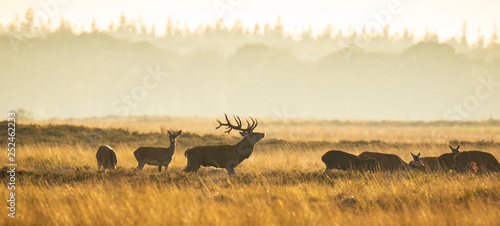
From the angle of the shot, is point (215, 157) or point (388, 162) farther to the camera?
point (388, 162)

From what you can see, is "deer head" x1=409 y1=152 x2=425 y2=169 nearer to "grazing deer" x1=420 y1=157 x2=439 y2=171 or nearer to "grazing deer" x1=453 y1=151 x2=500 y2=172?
Answer: "grazing deer" x1=420 y1=157 x2=439 y2=171

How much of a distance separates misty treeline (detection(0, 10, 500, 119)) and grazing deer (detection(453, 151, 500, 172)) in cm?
12165

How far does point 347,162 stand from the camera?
17453mm

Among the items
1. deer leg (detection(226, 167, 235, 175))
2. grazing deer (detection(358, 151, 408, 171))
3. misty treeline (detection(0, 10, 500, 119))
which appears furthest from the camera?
misty treeline (detection(0, 10, 500, 119))

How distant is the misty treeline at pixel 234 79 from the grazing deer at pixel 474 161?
121650 millimetres

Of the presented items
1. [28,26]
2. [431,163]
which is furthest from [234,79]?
[431,163]

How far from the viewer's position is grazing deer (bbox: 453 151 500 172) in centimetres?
1730

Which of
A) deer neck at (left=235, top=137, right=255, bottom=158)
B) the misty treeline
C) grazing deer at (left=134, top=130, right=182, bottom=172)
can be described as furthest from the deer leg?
the misty treeline

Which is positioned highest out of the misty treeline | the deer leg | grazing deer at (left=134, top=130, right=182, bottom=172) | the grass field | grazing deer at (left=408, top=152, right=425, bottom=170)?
the misty treeline

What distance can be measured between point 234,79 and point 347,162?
13286cm

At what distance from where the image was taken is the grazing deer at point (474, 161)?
17297mm

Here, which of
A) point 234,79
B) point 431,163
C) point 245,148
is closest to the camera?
point 245,148

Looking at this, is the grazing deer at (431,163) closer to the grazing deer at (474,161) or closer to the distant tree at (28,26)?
the grazing deer at (474,161)

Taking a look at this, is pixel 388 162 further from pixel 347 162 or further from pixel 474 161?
pixel 474 161
